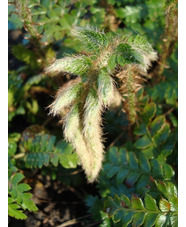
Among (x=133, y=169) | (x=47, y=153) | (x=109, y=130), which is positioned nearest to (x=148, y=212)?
(x=133, y=169)

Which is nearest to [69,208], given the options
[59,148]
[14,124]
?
[59,148]

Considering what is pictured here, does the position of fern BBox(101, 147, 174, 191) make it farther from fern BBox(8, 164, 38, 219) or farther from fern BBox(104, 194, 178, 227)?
fern BBox(8, 164, 38, 219)

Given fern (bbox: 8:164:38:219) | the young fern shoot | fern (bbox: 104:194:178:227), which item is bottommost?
fern (bbox: 8:164:38:219)

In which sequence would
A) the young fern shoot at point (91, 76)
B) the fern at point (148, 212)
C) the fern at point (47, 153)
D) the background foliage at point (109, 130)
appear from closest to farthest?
the young fern shoot at point (91, 76) < the fern at point (148, 212) < the background foliage at point (109, 130) < the fern at point (47, 153)

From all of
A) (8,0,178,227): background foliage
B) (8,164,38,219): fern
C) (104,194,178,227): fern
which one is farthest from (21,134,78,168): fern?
(104,194,178,227): fern

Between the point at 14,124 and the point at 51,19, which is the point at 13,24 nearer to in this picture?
the point at 51,19

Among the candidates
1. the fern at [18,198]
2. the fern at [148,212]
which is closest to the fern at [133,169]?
the fern at [148,212]

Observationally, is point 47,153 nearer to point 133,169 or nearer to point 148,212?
point 133,169

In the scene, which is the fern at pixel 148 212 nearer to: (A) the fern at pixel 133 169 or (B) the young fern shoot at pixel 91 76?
(A) the fern at pixel 133 169
